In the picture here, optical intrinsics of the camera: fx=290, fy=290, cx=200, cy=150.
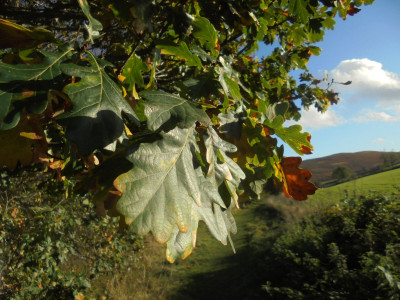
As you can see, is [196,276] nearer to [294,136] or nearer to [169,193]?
[294,136]

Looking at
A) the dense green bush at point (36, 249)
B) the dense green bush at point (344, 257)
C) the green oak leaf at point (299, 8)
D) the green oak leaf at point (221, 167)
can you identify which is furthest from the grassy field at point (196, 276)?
the green oak leaf at point (299, 8)

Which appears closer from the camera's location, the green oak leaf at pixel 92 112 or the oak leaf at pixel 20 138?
the green oak leaf at pixel 92 112

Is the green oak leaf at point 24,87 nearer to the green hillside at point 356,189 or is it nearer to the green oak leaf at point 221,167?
the green oak leaf at point 221,167

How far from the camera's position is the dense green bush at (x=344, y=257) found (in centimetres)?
462

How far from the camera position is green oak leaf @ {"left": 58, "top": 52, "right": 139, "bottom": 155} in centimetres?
63

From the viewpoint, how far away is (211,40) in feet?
3.70

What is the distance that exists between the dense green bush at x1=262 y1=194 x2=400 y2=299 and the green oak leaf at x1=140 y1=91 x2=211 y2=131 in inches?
173

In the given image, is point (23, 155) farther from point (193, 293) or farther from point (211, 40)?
point (193, 293)

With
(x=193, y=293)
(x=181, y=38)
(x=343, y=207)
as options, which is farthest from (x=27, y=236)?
(x=343, y=207)

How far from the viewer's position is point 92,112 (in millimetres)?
660

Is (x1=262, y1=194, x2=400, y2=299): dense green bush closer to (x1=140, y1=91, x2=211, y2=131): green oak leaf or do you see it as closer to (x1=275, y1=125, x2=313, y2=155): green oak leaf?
(x1=275, y1=125, x2=313, y2=155): green oak leaf

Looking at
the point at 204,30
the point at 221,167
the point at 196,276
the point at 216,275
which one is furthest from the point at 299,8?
the point at 216,275

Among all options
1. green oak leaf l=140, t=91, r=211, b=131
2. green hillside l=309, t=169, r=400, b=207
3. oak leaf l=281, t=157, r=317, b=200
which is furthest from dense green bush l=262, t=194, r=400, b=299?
green oak leaf l=140, t=91, r=211, b=131

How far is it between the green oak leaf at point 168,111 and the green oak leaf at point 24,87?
230 millimetres
